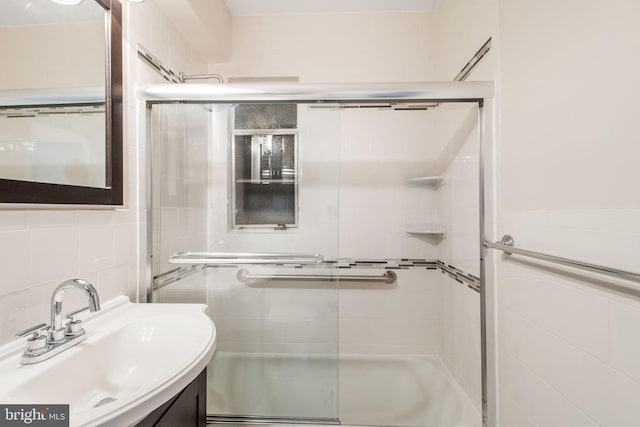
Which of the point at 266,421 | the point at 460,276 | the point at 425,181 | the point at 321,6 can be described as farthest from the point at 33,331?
the point at 321,6

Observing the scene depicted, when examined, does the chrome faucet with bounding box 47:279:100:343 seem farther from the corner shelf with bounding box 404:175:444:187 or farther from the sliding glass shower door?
the corner shelf with bounding box 404:175:444:187

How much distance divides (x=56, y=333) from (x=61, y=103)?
2.18ft

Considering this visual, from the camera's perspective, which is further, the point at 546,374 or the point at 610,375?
the point at 546,374

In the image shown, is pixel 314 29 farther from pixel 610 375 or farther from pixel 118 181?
pixel 610 375

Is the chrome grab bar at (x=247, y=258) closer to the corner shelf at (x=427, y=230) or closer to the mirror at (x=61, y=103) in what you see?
the mirror at (x=61, y=103)

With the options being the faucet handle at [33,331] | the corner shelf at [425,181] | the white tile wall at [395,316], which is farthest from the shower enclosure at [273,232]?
the faucet handle at [33,331]

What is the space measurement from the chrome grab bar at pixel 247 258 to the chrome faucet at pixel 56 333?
1.64 feet

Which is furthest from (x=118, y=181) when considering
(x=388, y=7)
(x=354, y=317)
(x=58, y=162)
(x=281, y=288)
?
(x=388, y=7)

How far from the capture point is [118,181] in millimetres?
970

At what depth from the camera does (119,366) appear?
781 millimetres

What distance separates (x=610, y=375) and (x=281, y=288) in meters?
1.10

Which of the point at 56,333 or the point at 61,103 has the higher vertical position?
the point at 61,103

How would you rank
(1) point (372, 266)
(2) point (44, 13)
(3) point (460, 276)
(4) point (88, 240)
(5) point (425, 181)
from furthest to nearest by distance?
(1) point (372, 266)
(5) point (425, 181)
(3) point (460, 276)
(4) point (88, 240)
(2) point (44, 13)

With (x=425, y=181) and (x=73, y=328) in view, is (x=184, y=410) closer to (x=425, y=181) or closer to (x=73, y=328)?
(x=73, y=328)
